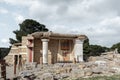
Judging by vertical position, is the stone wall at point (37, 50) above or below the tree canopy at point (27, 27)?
below

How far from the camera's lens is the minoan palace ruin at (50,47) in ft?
130

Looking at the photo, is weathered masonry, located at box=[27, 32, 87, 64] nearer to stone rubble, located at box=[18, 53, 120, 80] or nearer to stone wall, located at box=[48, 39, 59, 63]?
stone wall, located at box=[48, 39, 59, 63]

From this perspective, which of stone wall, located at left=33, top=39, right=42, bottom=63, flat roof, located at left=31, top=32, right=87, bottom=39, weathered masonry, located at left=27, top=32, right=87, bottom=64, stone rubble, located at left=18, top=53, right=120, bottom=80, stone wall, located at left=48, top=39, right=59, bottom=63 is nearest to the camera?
stone rubble, located at left=18, top=53, right=120, bottom=80

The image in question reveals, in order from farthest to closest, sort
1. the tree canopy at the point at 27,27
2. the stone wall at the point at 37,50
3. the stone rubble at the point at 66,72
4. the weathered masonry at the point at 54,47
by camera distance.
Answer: the tree canopy at the point at 27,27
the stone wall at the point at 37,50
the weathered masonry at the point at 54,47
the stone rubble at the point at 66,72

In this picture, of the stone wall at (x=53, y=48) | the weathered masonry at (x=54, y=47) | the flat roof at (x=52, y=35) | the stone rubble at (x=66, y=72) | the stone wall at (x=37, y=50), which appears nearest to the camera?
the stone rubble at (x=66, y=72)

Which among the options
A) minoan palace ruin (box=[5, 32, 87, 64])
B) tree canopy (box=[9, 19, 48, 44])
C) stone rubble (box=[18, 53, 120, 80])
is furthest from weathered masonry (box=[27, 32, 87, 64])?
tree canopy (box=[9, 19, 48, 44])

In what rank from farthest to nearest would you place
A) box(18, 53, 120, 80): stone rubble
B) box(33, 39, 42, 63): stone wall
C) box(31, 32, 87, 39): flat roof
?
box(33, 39, 42, 63): stone wall, box(31, 32, 87, 39): flat roof, box(18, 53, 120, 80): stone rubble

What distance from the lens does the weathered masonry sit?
1554 inches

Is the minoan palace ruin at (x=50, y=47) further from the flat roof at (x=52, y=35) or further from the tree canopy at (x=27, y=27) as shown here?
the tree canopy at (x=27, y=27)

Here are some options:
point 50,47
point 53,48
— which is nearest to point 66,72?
point 50,47

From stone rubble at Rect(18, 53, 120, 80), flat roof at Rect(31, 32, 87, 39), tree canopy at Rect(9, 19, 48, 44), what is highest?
tree canopy at Rect(9, 19, 48, 44)

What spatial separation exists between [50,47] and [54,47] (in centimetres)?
56

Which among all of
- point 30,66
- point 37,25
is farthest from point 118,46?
point 30,66

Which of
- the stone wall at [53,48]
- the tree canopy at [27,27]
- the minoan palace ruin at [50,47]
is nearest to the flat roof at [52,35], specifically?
the minoan palace ruin at [50,47]
